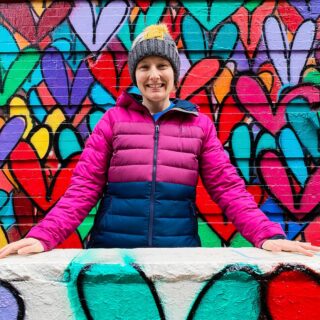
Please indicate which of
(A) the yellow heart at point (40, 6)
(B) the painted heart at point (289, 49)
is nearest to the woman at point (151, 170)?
(B) the painted heart at point (289, 49)

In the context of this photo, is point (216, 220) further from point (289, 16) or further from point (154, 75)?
point (154, 75)

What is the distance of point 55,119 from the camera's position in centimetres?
333

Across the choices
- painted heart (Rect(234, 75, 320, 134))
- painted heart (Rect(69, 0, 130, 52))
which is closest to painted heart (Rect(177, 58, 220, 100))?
painted heart (Rect(234, 75, 320, 134))

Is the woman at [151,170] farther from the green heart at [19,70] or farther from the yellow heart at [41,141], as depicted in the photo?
the green heart at [19,70]

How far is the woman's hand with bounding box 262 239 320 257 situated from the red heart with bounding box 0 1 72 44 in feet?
8.20

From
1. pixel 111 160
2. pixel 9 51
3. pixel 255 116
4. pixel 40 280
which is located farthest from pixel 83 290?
pixel 9 51

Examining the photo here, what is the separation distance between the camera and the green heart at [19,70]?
335 centimetres

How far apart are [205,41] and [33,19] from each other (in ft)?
4.13

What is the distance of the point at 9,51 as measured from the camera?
11.0 ft

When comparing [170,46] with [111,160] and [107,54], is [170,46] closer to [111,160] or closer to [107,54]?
[111,160]

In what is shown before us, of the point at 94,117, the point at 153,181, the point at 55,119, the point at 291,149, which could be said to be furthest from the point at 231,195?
the point at 55,119

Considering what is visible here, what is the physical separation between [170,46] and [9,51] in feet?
6.04

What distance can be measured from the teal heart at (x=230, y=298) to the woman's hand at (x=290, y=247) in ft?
0.74

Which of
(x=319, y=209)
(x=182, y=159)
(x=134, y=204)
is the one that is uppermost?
(x=182, y=159)
